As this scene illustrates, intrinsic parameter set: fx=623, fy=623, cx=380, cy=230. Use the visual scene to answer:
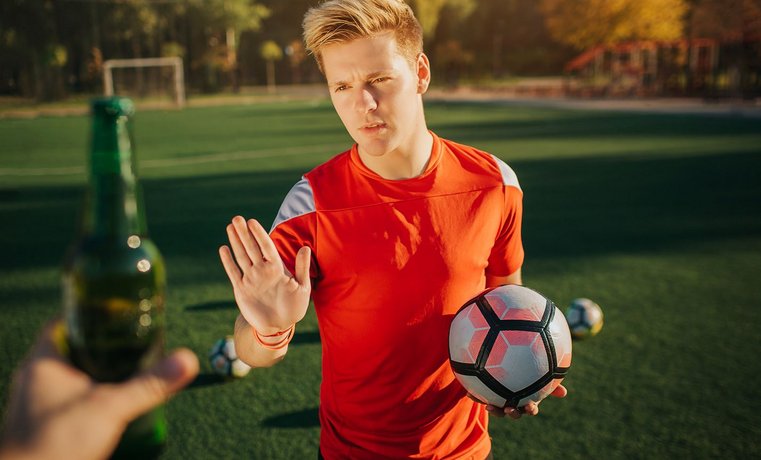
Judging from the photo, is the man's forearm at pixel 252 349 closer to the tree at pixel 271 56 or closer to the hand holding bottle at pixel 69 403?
the hand holding bottle at pixel 69 403

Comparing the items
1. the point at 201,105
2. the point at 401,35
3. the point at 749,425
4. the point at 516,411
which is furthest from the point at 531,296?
the point at 201,105

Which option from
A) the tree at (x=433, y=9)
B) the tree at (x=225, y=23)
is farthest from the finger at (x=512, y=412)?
the tree at (x=433, y=9)

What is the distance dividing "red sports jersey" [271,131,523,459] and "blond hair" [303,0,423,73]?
477 mm

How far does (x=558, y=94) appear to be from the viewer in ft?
138

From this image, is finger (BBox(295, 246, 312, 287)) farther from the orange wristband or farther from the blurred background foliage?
the blurred background foliage

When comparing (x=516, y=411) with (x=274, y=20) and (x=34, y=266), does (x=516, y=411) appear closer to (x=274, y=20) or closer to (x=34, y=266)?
(x=34, y=266)

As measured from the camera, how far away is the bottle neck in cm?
105

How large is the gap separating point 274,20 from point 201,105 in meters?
32.6

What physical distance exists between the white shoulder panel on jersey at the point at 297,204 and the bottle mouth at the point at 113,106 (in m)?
1.18

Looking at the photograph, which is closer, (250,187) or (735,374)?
(735,374)

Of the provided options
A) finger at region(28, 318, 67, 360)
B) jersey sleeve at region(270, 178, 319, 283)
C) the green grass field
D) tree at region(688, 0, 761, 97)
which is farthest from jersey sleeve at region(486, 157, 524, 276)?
tree at region(688, 0, 761, 97)

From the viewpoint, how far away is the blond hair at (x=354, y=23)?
7.23 ft

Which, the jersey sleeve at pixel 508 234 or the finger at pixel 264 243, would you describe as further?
the jersey sleeve at pixel 508 234

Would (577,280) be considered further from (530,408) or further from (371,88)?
(371,88)
